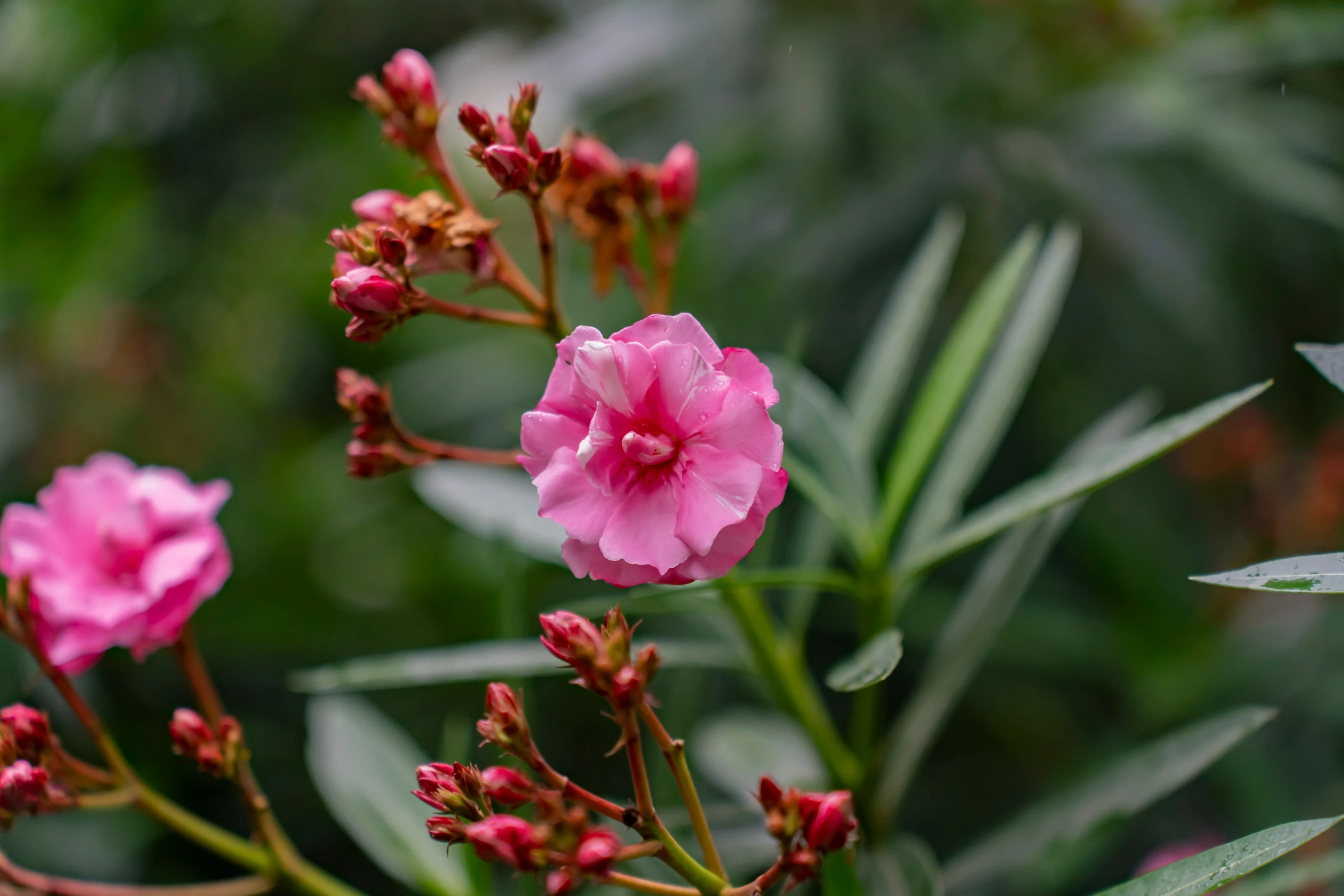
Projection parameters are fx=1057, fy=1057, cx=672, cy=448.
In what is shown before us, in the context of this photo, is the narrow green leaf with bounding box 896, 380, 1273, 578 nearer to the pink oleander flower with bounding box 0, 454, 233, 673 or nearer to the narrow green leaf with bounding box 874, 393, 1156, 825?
the narrow green leaf with bounding box 874, 393, 1156, 825

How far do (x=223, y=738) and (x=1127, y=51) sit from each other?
1875mm

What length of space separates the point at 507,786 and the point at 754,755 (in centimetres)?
50

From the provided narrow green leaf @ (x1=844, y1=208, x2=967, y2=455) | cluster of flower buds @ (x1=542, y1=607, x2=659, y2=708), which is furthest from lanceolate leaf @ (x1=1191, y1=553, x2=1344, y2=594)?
narrow green leaf @ (x1=844, y1=208, x2=967, y2=455)

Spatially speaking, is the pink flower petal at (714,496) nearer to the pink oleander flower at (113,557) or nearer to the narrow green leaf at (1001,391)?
the narrow green leaf at (1001,391)

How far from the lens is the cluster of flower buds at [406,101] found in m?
0.93

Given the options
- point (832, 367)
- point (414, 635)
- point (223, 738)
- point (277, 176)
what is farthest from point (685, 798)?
point (277, 176)

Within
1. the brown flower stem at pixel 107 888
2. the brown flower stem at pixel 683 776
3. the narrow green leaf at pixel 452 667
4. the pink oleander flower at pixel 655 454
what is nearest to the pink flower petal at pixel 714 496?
the pink oleander flower at pixel 655 454

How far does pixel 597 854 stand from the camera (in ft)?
2.10

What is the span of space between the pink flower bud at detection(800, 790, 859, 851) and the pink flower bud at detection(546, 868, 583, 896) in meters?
0.15

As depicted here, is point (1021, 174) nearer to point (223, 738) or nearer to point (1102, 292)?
point (1102, 292)

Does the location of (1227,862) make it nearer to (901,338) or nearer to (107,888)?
(901,338)

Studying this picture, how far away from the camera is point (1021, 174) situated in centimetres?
186

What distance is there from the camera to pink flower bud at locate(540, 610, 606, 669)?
0.69 metres

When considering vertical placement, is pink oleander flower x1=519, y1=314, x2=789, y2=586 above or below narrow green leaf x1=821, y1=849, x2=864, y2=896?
above
